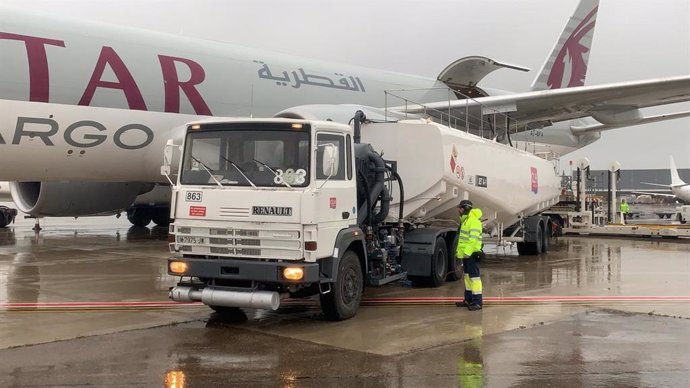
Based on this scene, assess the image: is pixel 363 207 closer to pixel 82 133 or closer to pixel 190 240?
pixel 190 240

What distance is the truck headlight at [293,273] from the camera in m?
6.56

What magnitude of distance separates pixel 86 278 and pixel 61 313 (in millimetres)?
3079

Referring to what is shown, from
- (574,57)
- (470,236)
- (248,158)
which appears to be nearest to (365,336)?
(248,158)

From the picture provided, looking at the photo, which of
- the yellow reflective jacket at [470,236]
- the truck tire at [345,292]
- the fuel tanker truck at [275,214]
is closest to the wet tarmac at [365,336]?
the truck tire at [345,292]

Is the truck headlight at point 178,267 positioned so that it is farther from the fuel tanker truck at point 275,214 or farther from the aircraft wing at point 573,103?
the aircraft wing at point 573,103

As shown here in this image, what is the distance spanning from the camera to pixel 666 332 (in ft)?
22.3

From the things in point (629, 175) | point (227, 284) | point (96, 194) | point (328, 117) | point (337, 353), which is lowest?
point (337, 353)

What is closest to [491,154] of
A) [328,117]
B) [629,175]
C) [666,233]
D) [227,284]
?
[328,117]

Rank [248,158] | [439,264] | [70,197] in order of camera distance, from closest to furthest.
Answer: [248,158] → [439,264] → [70,197]

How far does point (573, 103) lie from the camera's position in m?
16.2

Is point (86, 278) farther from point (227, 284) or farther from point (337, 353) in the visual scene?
point (337, 353)

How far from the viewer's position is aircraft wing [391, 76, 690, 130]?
14703mm

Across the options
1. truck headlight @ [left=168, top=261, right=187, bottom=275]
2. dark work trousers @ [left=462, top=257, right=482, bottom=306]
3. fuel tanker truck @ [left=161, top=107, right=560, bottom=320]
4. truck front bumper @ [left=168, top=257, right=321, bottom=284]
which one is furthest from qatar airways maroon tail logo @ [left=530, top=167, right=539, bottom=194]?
truck headlight @ [left=168, top=261, right=187, bottom=275]

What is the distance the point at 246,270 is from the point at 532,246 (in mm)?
9773
